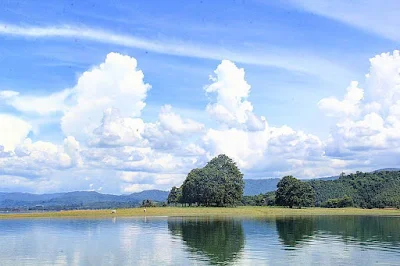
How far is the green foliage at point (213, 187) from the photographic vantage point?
186 m

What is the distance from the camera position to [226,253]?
2234 inches

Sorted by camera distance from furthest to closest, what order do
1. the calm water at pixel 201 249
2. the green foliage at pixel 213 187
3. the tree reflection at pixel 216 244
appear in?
the green foliage at pixel 213 187
the tree reflection at pixel 216 244
the calm water at pixel 201 249

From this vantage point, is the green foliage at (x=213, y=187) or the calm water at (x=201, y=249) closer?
the calm water at (x=201, y=249)

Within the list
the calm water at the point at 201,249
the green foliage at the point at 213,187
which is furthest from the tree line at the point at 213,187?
the calm water at the point at 201,249

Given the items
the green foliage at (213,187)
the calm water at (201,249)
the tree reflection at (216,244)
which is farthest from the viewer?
the green foliage at (213,187)

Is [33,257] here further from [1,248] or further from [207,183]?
[207,183]

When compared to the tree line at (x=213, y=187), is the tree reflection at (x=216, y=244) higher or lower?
lower

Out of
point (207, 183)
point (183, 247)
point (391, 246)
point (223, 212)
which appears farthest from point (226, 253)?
point (207, 183)

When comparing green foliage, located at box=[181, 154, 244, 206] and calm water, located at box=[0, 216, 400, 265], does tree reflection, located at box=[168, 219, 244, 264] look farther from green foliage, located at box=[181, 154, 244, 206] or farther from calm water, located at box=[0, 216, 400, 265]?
green foliage, located at box=[181, 154, 244, 206]

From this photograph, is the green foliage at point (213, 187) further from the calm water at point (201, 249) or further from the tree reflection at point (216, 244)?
the calm water at point (201, 249)

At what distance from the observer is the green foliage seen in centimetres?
18600

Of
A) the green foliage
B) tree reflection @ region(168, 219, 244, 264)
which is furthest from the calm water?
the green foliage

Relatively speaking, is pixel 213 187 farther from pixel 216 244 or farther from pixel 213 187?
pixel 216 244

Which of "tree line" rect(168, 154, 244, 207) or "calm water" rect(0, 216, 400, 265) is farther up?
"tree line" rect(168, 154, 244, 207)
